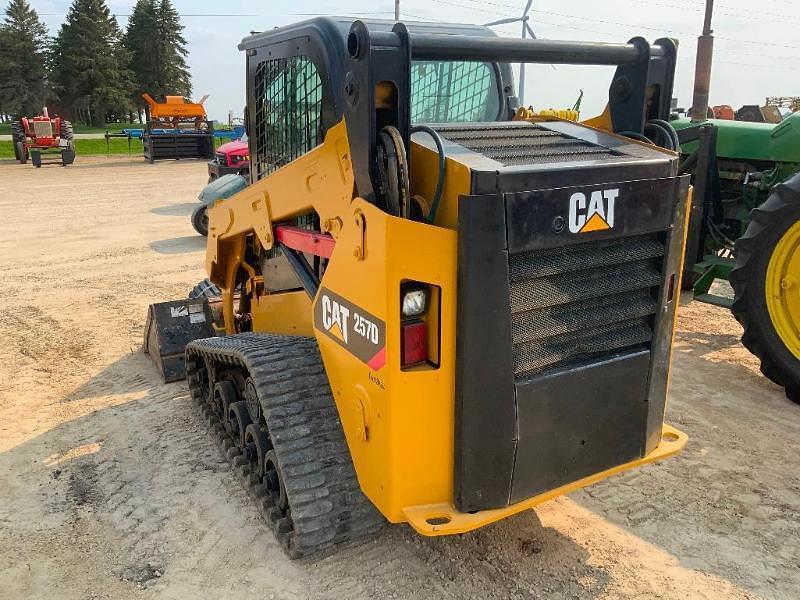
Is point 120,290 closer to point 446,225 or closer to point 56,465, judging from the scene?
point 56,465

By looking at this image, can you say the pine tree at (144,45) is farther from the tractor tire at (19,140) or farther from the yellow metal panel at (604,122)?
the yellow metal panel at (604,122)

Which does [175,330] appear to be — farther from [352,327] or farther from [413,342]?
[413,342]

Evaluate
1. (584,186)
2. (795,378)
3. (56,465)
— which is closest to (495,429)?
(584,186)

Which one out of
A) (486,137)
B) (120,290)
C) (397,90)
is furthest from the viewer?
(120,290)

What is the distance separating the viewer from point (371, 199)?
2.52m

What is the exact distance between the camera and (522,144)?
9.61ft

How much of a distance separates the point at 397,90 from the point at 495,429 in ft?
4.10

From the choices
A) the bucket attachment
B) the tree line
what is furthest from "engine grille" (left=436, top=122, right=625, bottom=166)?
the tree line

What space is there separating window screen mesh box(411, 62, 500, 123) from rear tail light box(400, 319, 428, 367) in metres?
1.49

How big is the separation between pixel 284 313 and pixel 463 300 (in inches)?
71.6

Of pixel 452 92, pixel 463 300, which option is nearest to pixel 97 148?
pixel 452 92

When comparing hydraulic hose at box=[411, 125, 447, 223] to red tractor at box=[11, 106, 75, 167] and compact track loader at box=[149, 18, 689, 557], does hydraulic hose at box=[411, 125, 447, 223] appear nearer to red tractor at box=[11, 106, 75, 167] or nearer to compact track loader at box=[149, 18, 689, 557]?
compact track loader at box=[149, 18, 689, 557]

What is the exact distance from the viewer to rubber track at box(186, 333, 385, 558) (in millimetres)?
2918

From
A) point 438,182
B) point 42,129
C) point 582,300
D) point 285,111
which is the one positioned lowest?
point 582,300
